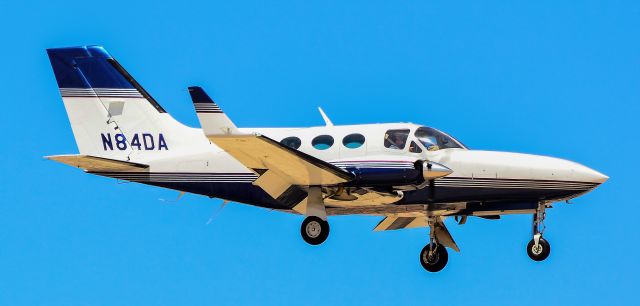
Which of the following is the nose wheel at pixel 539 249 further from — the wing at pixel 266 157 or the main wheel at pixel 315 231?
the main wheel at pixel 315 231

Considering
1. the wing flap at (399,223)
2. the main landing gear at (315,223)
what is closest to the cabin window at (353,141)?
the main landing gear at (315,223)

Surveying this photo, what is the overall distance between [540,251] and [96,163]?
31.8 ft

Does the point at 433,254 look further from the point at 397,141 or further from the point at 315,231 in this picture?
the point at 315,231

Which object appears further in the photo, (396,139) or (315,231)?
(396,139)

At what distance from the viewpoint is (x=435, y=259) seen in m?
26.8

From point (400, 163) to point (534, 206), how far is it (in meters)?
3.48

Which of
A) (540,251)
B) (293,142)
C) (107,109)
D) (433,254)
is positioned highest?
(107,109)

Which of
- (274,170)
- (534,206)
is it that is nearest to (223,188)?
(274,170)

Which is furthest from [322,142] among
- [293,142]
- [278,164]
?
[278,164]

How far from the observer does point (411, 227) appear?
2811 cm

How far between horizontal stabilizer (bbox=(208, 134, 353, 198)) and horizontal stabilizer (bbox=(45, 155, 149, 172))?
3.58 metres

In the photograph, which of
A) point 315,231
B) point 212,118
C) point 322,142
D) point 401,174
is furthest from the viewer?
point 322,142

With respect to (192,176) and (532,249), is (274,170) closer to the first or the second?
(192,176)

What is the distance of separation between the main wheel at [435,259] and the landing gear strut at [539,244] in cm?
275
